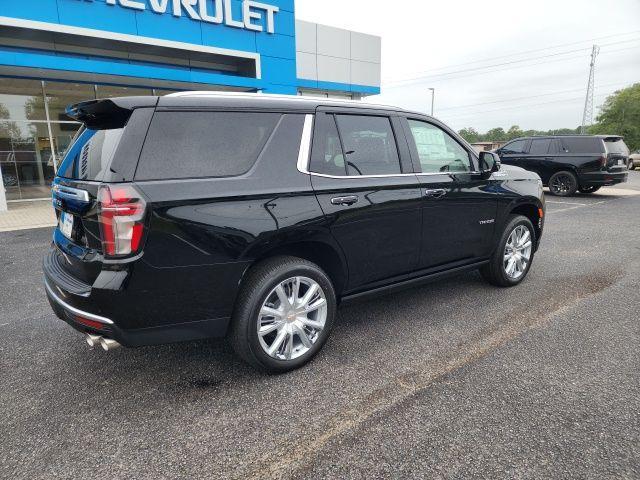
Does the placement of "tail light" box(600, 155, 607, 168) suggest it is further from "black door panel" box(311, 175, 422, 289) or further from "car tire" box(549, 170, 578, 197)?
"black door panel" box(311, 175, 422, 289)

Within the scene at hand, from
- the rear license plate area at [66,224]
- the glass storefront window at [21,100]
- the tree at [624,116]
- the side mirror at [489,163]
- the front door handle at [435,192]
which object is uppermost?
the tree at [624,116]

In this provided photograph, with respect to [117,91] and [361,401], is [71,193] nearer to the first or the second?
[361,401]

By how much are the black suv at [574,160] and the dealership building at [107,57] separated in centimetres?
856

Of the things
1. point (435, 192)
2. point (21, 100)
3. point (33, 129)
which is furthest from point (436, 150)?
point (21, 100)

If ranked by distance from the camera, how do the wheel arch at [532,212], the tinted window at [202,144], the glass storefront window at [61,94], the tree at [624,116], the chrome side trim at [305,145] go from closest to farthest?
the tinted window at [202,144] → the chrome side trim at [305,145] → the wheel arch at [532,212] → the glass storefront window at [61,94] → the tree at [624,116]

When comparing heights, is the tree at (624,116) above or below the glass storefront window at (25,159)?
above

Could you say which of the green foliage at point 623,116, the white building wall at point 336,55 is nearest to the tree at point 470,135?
the green foliage at point 623,116

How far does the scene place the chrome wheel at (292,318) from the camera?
2.75 meters

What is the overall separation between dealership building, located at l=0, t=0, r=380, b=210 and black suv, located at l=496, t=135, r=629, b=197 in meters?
8.56

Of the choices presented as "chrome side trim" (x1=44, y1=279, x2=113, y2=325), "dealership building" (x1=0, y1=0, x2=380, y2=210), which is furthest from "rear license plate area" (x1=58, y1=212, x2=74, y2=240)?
"dealership building" (x1=0, y1=0, x2=380, y2=210)

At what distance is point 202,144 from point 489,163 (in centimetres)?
285

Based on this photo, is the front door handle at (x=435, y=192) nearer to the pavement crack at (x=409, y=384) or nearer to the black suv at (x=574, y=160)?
the pavement crack at (x=409, y=384)

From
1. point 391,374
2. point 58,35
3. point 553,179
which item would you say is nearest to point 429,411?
point 391,374

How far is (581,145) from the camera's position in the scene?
1254cm
